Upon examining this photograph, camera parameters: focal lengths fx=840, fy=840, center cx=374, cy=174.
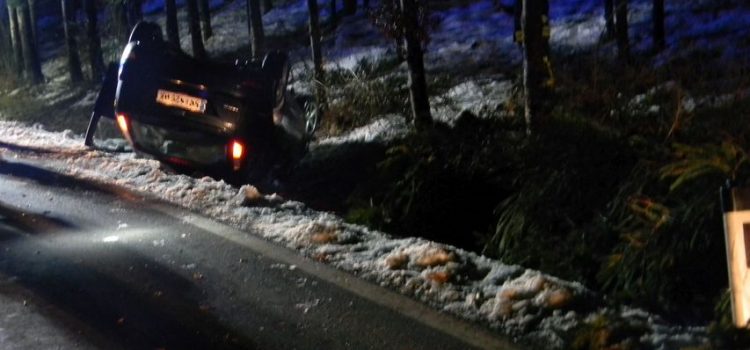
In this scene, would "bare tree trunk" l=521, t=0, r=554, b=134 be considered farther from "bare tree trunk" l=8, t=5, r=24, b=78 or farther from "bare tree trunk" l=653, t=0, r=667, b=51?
"bare tree trunk" l=8, t=5, r=24, b=78

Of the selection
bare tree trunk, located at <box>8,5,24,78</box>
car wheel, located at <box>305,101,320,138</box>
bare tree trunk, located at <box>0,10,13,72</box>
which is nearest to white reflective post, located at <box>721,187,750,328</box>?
Result: car wheel, located at <box>305,101,320,138</box>

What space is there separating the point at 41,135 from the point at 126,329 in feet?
37.6

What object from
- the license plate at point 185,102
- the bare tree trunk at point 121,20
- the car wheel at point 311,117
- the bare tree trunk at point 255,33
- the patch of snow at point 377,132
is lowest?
the patch of snow at point 377,132

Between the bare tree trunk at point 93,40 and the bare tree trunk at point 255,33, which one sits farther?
the bare tree trunk at point 93,40

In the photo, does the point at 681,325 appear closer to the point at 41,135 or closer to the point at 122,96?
the point at 122,96

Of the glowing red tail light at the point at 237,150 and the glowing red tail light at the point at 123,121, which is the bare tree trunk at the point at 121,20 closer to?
the glowing red tail light at the point at 123,121

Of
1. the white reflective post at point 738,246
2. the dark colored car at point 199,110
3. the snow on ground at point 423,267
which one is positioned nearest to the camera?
the white reflective post at point 738,246

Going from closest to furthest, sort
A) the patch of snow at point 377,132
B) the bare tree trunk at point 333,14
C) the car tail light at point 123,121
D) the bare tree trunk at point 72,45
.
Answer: the car tail light at point 123,121 → the patch of snow at point 377,132 → the bare tree trunk at point 72,45 → the bare tree trunk at point 333,14

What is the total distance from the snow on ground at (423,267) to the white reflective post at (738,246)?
0.89ft

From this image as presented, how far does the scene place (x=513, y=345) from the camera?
495 centimetres

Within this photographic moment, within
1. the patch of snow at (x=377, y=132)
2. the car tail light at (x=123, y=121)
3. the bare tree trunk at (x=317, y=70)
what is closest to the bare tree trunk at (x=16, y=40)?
the bare tree trunk at (x=317, y=70)

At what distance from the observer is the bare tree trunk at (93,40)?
2434 cm

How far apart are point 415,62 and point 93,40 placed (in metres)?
16.6

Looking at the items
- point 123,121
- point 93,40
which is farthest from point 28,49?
point 123,121
